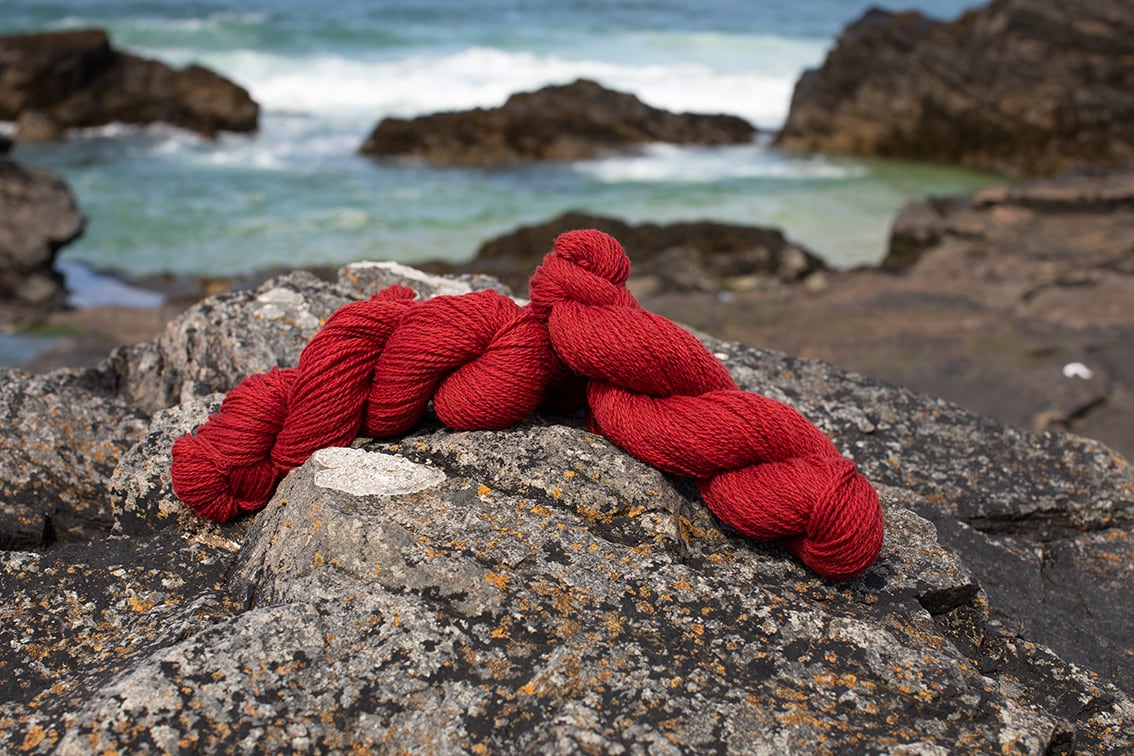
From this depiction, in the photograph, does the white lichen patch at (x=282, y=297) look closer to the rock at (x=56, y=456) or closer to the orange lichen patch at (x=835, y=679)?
the rock at (x=56, y=456)

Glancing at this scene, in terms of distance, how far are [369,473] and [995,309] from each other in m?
7.66

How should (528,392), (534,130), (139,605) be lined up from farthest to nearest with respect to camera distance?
(534,130) → (528,392) → (139,605)

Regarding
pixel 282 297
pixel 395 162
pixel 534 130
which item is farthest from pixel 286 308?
pixel 534 130

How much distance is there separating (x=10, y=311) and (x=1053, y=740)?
10.4 metres

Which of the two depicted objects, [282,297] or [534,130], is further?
[534,130]

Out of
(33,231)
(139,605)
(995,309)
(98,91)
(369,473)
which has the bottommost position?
(33,231)

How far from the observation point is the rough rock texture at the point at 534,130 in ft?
63.9

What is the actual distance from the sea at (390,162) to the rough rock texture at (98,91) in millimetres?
660

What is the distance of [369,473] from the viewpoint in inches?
92.2

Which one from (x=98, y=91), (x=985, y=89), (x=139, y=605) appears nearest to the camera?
(x=139, y=605)

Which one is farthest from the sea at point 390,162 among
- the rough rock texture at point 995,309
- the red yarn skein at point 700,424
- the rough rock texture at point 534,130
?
the red yarn skein at point 700,424

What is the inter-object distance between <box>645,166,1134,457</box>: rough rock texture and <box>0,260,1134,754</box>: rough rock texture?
4.10 metres

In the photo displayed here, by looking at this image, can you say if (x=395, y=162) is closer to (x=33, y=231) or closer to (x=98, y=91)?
(x=98, y=91)

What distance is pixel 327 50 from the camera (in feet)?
105
